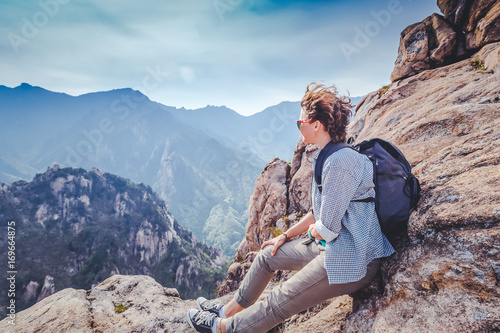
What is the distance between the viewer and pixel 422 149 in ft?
20.6

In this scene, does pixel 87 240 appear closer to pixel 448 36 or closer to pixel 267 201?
pixel 267 201

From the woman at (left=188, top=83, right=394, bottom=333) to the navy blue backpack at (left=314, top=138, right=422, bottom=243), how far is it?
16 centimetres

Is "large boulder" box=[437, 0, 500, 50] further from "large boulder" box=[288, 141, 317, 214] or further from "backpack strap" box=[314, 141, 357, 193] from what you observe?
"backpack strap" box=[314, 141, 357, 193]

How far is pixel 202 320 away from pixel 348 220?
3.51 metres

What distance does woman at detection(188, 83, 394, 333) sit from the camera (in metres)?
3.53

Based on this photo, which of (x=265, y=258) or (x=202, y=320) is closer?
(x=202, y=320)

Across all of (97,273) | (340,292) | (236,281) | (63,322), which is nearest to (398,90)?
(340,292)

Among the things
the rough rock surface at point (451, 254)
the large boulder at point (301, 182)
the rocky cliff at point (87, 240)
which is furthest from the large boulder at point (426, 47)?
the rocky cliff at point (87, 240)

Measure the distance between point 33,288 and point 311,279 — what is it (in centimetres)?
14082

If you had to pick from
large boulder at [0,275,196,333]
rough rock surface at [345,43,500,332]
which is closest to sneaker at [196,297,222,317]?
large boulder at [0,275,196,333]

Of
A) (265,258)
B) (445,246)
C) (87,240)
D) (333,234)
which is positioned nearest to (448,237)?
(445,246)

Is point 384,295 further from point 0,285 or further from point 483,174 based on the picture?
point 0,285

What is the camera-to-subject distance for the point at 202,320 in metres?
4.60

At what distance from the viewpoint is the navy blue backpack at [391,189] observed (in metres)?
3.76
